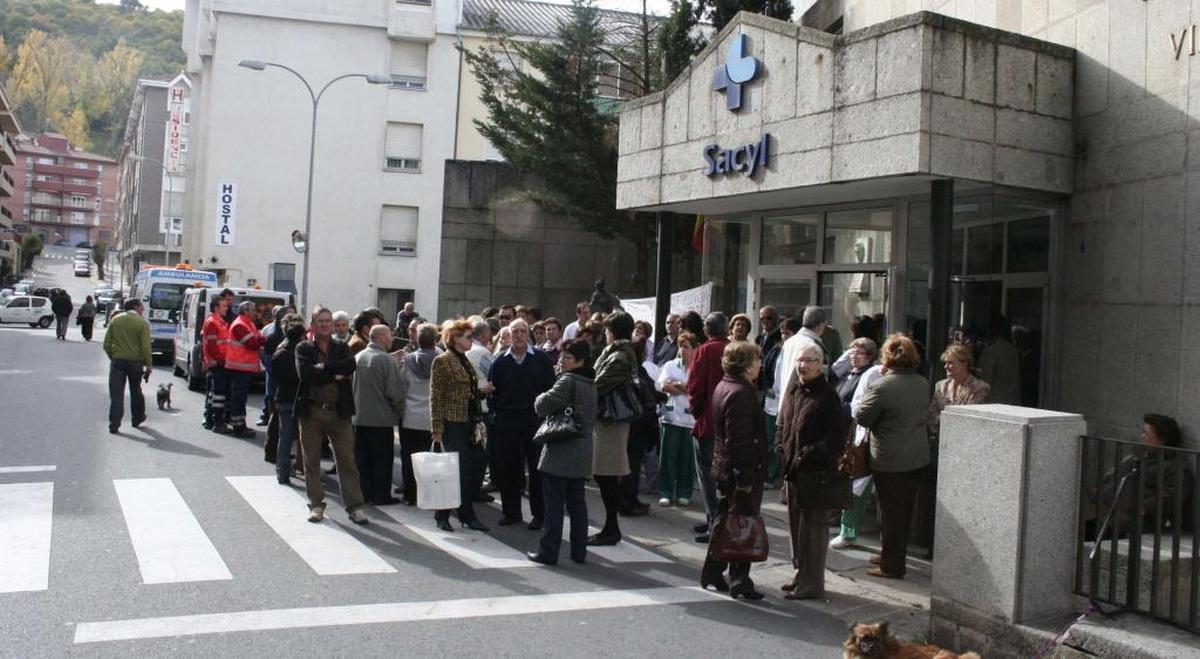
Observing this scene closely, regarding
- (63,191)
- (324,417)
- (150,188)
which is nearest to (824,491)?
(324,417)

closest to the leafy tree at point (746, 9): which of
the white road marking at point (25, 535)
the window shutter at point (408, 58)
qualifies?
the white road marking at point (25, 535)

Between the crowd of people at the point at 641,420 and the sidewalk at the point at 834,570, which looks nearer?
the sidewalk at the point at 834,570

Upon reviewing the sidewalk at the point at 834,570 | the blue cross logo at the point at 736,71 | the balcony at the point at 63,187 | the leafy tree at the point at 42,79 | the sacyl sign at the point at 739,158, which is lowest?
the sidewalk at the point at 834,570

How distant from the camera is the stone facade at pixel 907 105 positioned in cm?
862

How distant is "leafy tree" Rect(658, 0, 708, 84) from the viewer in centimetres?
2002

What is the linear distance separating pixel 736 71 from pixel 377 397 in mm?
5046

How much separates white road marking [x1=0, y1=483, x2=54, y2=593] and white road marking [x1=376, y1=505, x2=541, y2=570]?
268cm

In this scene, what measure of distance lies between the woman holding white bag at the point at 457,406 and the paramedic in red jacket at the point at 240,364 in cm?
516

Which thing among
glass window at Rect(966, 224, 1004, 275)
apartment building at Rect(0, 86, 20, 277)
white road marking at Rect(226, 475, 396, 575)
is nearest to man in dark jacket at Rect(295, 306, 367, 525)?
white road marking at Rect(226, 475, 396, 575)

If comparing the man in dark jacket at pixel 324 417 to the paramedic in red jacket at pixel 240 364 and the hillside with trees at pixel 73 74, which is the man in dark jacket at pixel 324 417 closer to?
the paramedic in red jacket at pixel 240 364

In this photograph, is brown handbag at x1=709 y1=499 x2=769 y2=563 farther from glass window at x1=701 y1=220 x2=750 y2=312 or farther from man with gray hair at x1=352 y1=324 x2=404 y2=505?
glass window at x1=701 y1=220 x2=750 y2=312

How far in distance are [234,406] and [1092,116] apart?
10.3 m

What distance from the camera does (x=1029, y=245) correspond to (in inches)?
395

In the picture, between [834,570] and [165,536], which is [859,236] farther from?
[165,536]
